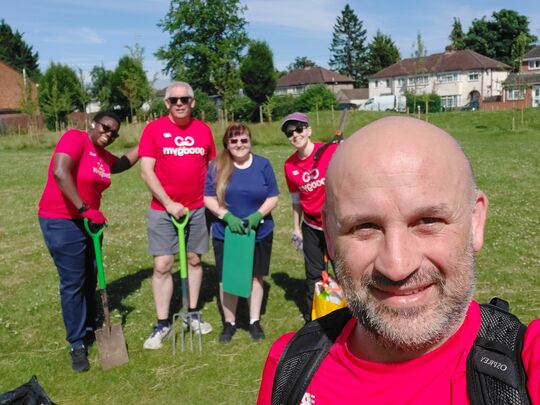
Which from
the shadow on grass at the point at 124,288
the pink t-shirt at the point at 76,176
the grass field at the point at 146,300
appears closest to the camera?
the grass field at the point at 146,300

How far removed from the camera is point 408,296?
49.0 inches

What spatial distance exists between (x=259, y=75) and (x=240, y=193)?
4378 cm

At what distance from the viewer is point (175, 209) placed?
5176 millimetres

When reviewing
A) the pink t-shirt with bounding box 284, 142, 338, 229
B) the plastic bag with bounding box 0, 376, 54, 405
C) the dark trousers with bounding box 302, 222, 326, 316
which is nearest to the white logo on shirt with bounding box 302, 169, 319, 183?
the pink t-shirt with bounding box 284, 142, 338, 229

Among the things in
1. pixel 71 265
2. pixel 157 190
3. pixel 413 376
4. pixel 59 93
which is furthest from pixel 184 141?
pixel 59 93

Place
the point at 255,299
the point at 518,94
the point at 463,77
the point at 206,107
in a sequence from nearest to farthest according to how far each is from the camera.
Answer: the point at 255,299 < the point at 518,94 < the point at 206,107 < the point at 463,77

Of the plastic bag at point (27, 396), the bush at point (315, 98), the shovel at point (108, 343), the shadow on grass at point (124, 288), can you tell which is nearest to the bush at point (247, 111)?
the bush at point (315, 98)

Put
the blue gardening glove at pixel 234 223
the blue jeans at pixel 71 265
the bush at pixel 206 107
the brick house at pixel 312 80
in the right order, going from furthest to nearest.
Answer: the brick house at pixel 312 80 < the bush at pixel 206 107 < the blue gardening glove at pixel 234 223 < the blue jeans at pixel 71 265

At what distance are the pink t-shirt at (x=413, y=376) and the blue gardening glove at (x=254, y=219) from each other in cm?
364

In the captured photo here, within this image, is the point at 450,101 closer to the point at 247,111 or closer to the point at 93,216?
the point at 247,111

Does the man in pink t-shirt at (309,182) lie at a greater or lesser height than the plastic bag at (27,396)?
greater

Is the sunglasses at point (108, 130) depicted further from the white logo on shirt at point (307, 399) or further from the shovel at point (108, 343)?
the white logo on shirt at point (307, 399)

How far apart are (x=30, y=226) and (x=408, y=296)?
11.3 m

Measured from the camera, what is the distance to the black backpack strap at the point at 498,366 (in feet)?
3.55
